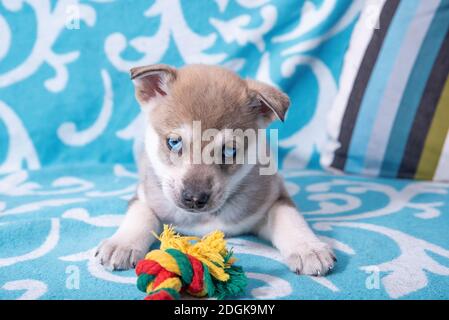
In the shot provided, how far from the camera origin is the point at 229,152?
1.81m

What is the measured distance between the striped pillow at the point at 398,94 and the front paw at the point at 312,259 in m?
1.37

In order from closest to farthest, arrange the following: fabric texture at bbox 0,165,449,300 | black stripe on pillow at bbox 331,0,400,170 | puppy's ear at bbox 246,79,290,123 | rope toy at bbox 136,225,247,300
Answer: rope toy at bbox 136,225,247,300, fabric texture at bbox 0,165,449,300, puppy's ear at bbox 246,79,290,123, black stripe on pillow at bbox 331,0,400,170

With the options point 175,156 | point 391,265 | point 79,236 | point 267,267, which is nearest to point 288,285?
point 267,267

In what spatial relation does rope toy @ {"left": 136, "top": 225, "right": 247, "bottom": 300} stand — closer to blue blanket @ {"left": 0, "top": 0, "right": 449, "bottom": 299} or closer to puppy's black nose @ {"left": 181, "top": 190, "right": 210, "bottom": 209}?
puppy's black nose @ {"left": 181, "top": 190, "right": 210, "bottom": 209}

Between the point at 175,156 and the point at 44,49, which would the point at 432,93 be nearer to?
the point at 175,156

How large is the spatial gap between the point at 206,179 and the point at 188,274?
1.37 feet

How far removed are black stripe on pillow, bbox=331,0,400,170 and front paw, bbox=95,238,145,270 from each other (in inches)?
65.9

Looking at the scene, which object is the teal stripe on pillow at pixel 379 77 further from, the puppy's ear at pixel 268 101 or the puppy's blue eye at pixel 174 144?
the puppy's blue eye at pixel 174 144

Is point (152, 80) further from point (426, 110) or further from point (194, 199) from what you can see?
point (426, 110)

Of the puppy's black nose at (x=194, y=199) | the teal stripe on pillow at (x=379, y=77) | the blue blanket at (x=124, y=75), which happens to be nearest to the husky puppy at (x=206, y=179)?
the puppy's black nose at (x=194, y=199)

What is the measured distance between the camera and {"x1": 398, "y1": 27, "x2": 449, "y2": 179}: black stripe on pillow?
2.70 m

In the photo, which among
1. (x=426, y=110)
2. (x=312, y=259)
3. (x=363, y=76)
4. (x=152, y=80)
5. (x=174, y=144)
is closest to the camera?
(x=312, y=259)

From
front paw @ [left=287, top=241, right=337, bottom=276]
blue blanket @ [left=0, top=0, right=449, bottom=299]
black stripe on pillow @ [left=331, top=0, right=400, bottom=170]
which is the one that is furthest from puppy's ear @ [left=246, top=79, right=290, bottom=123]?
black stripe on pillow @ [left=331, top=0, right=400, bottom=170]

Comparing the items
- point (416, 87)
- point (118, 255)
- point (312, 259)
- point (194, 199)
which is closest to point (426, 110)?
point (416, 87)
